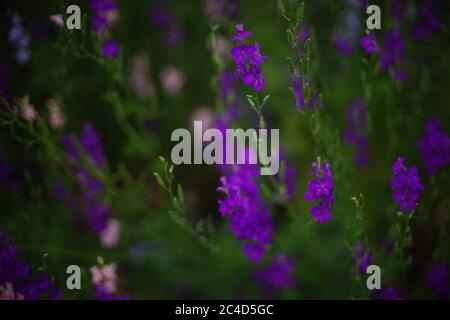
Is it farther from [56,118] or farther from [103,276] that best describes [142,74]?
[103,276]

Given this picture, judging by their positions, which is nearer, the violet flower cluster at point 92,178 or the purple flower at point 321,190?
the purple flower at point 321,190

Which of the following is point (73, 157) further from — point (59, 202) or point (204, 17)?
point (204, 17)

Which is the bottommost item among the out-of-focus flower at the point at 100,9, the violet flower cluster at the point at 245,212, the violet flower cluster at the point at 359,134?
the violet flower cluster at the point at 245,212

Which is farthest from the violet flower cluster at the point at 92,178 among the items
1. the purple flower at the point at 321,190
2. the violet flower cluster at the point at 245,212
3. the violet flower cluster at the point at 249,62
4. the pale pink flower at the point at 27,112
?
the purple flower at the point at 321,190

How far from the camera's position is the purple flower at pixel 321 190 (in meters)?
1.52

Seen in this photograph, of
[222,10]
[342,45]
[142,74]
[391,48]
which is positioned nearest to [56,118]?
[142,74]

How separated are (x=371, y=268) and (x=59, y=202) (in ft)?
6.59

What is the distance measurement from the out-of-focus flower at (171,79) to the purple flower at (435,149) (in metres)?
1.91

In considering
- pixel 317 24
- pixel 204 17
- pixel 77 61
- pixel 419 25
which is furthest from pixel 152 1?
pixel 419 25

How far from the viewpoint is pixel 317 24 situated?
2482 mm

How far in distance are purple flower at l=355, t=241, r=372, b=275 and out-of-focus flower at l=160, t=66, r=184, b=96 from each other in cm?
194

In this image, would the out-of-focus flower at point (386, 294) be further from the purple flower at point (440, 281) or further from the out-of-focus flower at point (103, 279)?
the out-of-focus flower at point (103, 279)

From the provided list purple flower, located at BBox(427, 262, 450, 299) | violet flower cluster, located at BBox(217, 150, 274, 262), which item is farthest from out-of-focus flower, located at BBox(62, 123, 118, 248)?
purple flower, located at BBox(427, 262, 450, 299)

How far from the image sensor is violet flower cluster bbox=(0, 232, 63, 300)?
1650 millimetres
